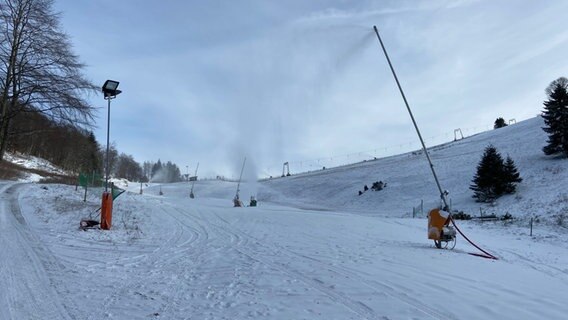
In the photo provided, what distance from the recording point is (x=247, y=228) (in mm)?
18516

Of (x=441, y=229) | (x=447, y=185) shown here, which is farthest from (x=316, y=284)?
(x=447, y=185)

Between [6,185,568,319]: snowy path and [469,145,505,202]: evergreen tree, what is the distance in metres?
21.8

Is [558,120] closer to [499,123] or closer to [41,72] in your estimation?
[41,72]

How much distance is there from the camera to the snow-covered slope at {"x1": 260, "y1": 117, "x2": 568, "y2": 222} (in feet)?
105

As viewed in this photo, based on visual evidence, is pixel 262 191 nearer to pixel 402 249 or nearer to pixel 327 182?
pixel 327 182

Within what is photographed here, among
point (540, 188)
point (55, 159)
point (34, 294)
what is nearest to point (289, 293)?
point (34, 294)

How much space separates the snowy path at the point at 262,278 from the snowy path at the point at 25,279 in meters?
0.03

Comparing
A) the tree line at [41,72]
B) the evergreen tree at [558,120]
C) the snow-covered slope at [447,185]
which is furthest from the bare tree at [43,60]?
the evergreen tree at [558,120]

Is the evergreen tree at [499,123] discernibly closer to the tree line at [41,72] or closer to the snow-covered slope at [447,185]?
the snow-covered slope at [447,185]

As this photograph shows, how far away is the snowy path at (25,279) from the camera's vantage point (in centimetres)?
565

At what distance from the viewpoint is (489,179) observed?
35.8 metres

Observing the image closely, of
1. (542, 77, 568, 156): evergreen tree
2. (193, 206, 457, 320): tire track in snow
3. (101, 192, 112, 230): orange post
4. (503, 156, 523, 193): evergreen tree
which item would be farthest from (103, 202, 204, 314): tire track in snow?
(542, 77, 568, 156): evergreen tree

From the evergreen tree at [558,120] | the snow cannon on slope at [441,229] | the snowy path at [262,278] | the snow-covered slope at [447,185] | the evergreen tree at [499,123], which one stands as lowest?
the snowy path at [262,278]

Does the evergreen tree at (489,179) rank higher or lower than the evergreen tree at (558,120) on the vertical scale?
lower
